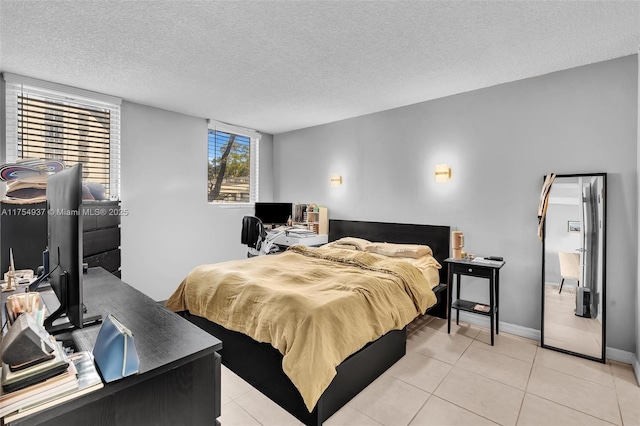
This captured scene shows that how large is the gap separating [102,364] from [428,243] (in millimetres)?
3552

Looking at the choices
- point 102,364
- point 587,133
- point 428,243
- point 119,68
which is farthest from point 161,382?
point 587,133

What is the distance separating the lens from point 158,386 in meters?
0.96

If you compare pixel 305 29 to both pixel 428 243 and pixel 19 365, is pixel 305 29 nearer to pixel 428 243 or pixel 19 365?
pixel 19 365

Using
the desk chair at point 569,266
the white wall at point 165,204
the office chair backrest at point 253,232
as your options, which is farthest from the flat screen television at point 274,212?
the desk chair at point 569,266

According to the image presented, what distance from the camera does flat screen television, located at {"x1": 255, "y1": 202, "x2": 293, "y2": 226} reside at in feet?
17.1

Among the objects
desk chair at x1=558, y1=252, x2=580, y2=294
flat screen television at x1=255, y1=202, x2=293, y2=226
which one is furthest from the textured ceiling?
flat screen television at x1=255, y1=202, x2=293, y2=226

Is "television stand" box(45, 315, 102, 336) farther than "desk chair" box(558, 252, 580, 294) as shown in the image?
No

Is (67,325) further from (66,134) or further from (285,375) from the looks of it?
(66,134)

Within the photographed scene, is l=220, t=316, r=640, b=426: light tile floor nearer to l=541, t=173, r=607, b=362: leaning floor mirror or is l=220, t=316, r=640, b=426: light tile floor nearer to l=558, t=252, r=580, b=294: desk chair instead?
l=541, t=173, r=607, b=362: leaning floor mirror

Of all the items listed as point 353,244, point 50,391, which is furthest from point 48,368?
point 353,244

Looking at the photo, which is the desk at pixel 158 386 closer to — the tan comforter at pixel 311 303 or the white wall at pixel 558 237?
the tan comforter at pixel 311 303

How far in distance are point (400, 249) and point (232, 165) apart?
315 cm

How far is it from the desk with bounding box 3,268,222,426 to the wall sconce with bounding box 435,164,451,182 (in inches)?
131

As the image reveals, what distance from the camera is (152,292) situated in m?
4.12
